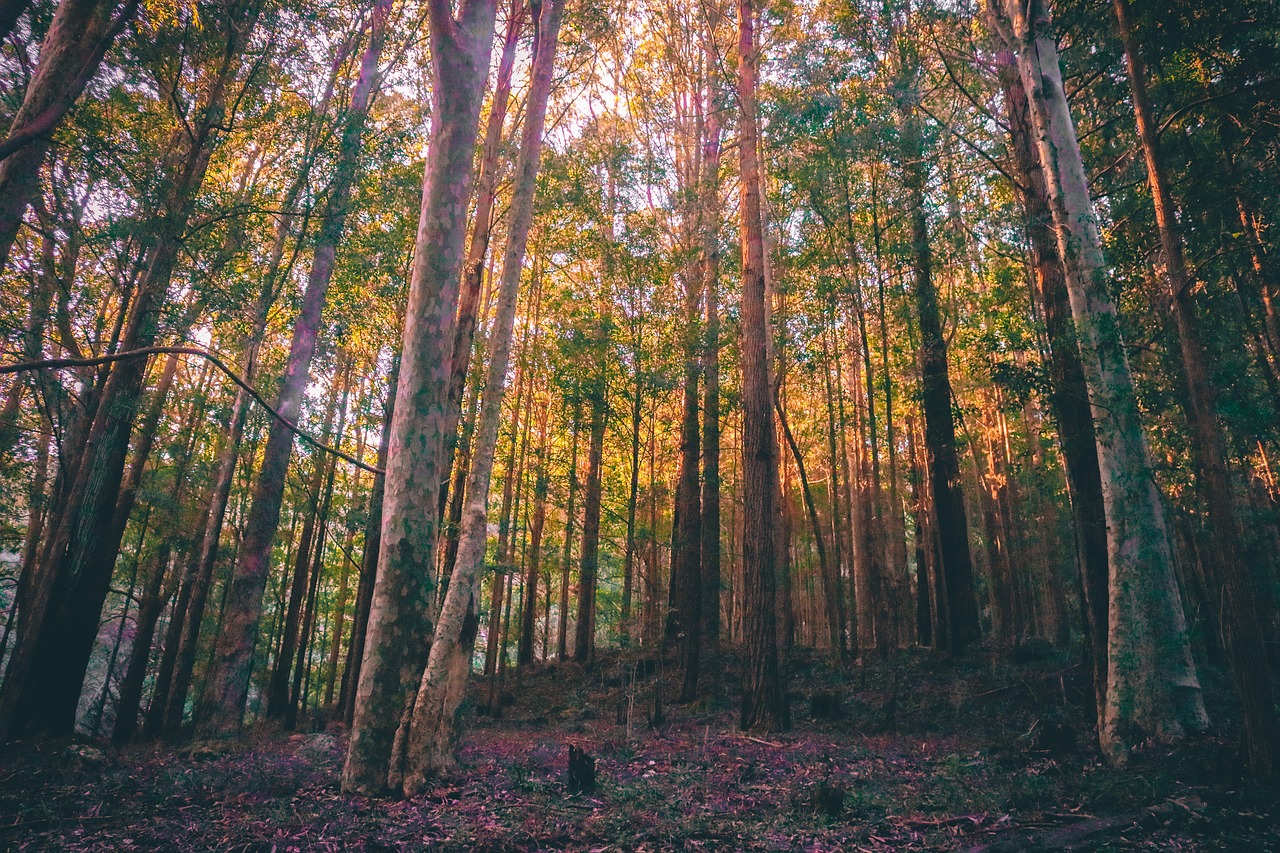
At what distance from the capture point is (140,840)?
4031 millimetres

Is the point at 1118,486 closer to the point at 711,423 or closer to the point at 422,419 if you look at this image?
the point at 422,419

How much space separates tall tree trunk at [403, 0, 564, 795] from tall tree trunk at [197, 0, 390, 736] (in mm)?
4779

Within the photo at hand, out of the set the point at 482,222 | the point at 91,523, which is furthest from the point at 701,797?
the point at 91,523

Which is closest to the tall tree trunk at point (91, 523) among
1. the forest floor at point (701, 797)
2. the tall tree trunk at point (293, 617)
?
the forest floor at point (701, 797)

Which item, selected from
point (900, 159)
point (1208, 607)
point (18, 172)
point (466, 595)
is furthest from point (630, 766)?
point (1208, 607)

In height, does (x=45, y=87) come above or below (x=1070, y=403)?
above

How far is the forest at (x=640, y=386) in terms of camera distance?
4.91m

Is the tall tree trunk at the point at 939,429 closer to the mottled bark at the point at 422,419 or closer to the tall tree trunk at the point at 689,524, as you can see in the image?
the tall tree trunk at the point at 689,524

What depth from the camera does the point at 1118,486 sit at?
6488 millimetres

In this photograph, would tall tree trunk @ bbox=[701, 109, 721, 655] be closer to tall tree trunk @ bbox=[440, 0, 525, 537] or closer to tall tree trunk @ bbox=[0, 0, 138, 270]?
tall tree trunk @ bbox=[440, 0, 525, 537]

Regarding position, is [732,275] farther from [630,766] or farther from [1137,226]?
[630,766]

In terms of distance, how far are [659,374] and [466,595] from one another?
390 inches

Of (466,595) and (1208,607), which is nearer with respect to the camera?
(466,595)

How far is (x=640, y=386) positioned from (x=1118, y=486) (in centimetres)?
1021
